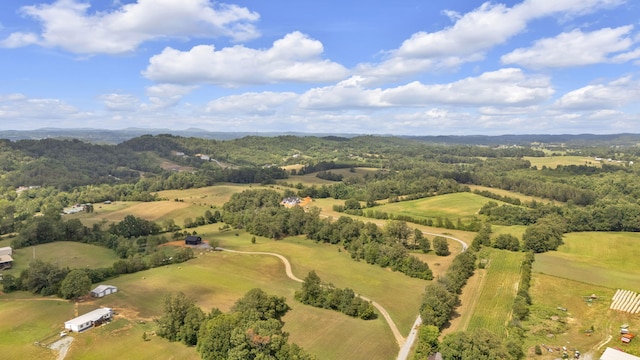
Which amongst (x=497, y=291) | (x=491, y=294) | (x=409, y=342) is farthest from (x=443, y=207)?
(x=409, y=342)

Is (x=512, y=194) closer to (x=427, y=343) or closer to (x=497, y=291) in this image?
(x=497, y=291)

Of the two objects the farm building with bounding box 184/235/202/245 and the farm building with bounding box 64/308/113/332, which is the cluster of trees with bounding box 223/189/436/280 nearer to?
the farm building with bounding box 184/235/202/245

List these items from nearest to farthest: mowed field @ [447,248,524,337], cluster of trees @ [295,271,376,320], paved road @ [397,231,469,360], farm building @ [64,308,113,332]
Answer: paved road @ [397,231,469,360]
farm building @ [64,308,113,332]
mowed field @ [447,248,524,337]
cluster of trees @ [295,271,376,320]

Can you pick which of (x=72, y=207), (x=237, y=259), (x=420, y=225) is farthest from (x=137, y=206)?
(x=420, y=225)

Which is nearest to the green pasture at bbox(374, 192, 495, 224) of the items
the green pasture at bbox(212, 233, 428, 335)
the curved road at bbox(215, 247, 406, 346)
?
the green pasture at bbox(212, 233, 428, 335)

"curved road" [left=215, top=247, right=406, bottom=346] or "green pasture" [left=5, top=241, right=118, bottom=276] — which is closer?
"curved road" [left=215, top=247, right=406, bottom=346]

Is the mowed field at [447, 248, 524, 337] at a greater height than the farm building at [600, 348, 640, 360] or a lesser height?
lesser

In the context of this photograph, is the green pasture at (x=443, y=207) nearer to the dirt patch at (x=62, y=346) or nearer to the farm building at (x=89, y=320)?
the farm building at (x=89, y=320)
